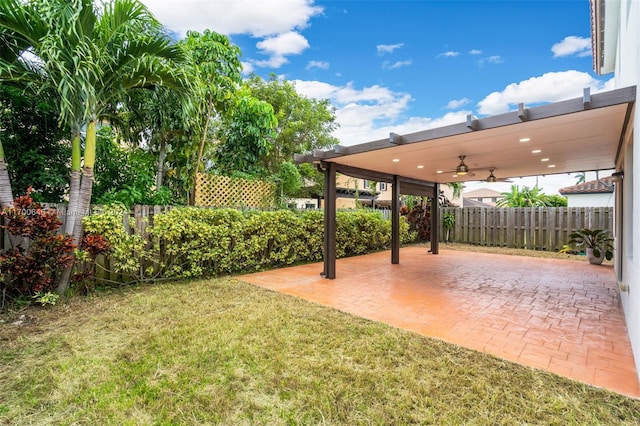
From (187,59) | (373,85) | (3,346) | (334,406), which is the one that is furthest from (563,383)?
(373,85)

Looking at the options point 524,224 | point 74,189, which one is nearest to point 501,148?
point 74,189

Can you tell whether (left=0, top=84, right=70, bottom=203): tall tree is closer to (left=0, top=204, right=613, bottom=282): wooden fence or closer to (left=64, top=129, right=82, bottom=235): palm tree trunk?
(left=64, top=129, right=82, bottom=235): palm tree trunk

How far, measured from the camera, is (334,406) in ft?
7.71

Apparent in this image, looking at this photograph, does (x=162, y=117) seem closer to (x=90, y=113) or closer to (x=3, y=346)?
(x=90, y=113)

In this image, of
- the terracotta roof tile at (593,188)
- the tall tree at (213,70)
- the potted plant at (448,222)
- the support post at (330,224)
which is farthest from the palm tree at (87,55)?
the terracotta roof tile at (593,188)

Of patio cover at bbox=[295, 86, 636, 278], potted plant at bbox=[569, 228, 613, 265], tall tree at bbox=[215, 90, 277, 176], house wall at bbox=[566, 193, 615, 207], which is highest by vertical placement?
tall tree at bbox=[215, 90, 277, 176]

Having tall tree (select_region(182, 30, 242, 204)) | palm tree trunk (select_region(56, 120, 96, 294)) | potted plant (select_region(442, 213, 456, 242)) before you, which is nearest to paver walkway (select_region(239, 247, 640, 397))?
palm tree trunk (select_region(56, 120, 96, 294))

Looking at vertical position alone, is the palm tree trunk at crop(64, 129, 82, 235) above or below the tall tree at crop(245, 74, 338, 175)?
below

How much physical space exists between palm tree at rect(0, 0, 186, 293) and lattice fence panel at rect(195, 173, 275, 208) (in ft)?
8.10

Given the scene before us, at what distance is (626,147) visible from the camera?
14.0 feet

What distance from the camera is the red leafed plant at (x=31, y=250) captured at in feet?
13.8

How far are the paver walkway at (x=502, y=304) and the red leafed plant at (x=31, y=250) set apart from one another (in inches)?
125

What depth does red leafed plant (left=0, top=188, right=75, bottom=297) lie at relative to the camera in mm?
4203

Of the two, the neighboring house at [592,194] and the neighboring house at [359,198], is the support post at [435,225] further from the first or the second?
the neighboring house at [592,194]
